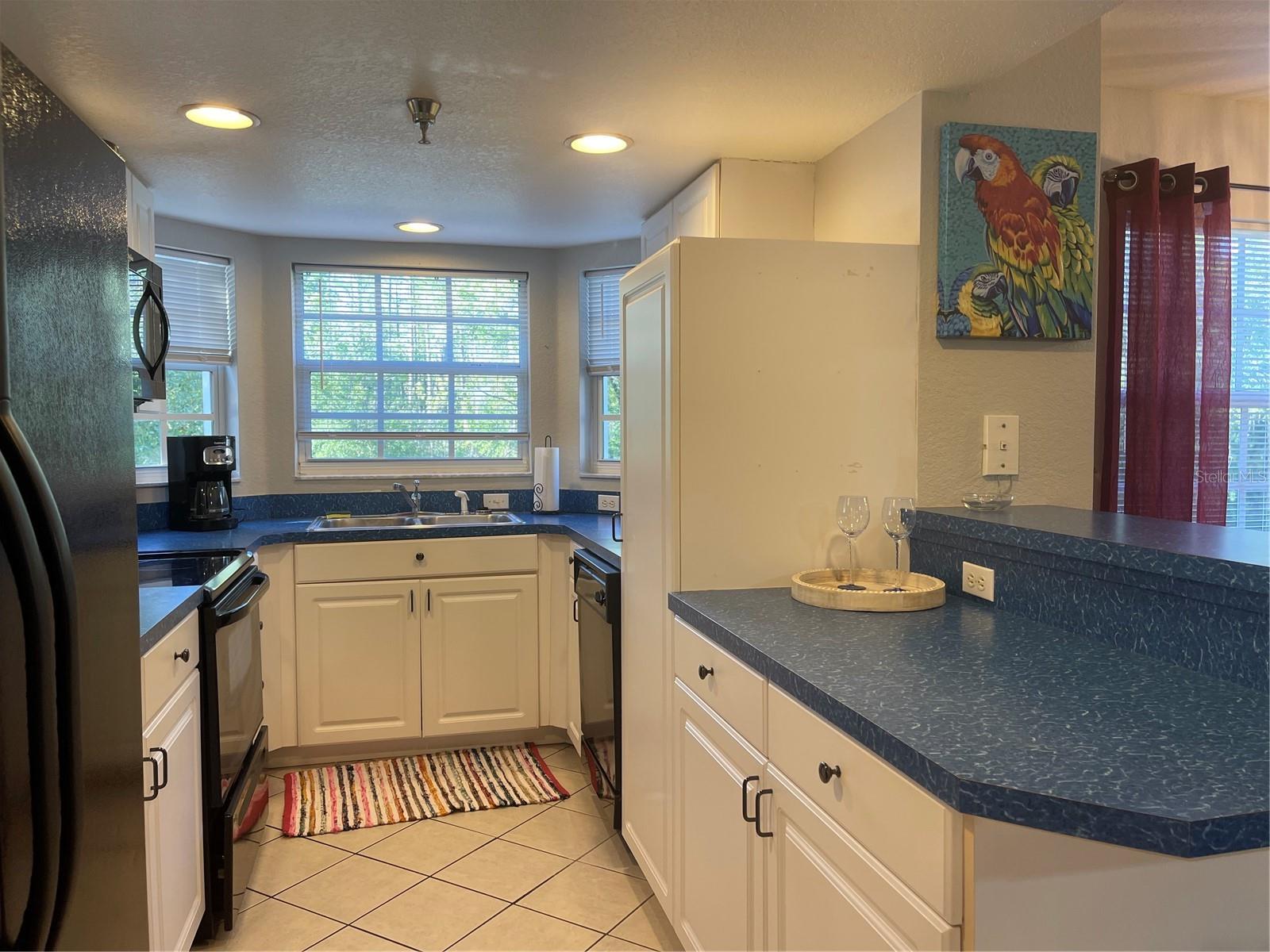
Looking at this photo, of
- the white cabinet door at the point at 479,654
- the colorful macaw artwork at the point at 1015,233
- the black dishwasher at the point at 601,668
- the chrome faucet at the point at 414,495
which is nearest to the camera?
the colorful macaw artwork at the point at 1015,233

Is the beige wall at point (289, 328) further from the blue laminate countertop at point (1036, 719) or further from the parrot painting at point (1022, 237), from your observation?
the blue laminate countertop at point (1036, 719)

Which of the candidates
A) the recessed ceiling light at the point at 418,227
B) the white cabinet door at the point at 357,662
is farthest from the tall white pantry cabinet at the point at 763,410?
the recessed ceiling light at the point at 418,227

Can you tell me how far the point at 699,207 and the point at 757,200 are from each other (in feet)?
0.74

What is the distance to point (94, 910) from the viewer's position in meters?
1.09

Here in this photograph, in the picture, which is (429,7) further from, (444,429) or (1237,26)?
(444,429)

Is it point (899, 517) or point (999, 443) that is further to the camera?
point (999, 443)

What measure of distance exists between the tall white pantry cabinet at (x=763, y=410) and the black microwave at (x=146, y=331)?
4.58ft

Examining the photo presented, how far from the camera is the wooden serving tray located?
75.9 inches

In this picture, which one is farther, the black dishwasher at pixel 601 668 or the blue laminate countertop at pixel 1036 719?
the black dishwasher at pixel 601 668

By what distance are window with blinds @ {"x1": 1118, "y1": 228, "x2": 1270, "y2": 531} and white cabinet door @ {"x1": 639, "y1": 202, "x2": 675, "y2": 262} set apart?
1967mm

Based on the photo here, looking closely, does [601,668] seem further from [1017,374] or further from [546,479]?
[1017,374]

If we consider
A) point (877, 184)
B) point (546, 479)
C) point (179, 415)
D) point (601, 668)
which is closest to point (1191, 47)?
point (877, 184)

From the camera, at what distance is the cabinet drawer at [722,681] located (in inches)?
65.3

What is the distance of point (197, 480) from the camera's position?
3.45 metres
